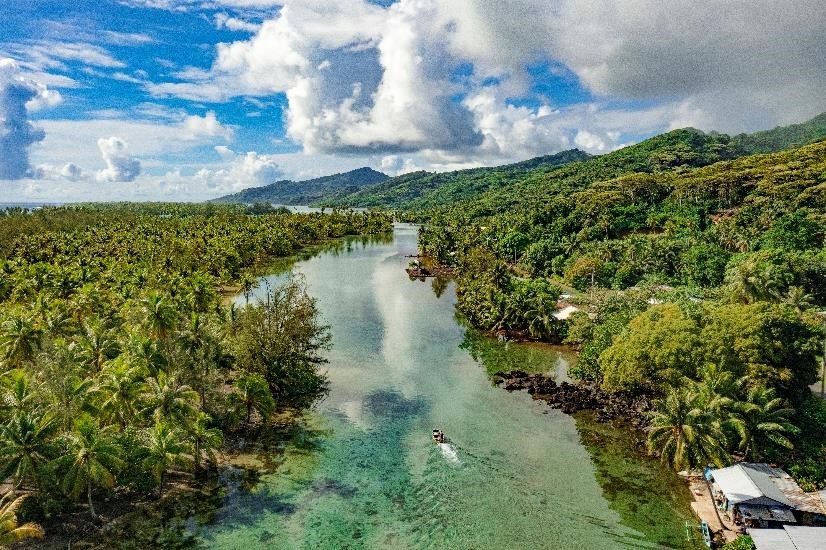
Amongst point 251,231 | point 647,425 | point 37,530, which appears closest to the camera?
point 37,530

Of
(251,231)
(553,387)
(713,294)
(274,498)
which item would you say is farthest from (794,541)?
(251,231)

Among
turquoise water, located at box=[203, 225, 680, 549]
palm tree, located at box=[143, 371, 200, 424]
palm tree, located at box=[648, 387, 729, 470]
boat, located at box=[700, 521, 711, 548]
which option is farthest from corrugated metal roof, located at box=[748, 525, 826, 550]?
palm tree, located at box=[143, 371, 200, 424]

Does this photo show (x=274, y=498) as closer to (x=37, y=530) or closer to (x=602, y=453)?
(x=37, y=530)

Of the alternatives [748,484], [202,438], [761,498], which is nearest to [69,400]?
[202,438]

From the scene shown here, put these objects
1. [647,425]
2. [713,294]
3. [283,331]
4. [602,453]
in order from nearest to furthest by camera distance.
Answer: [602,453] → [647,425] → [283,331] → [713,294]

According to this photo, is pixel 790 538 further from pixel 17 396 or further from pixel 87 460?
pixel 17 396
